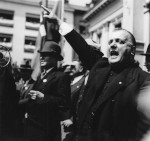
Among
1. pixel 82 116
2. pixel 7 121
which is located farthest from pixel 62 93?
pixel 82 116

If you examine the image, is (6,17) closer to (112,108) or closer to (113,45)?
(113,45)

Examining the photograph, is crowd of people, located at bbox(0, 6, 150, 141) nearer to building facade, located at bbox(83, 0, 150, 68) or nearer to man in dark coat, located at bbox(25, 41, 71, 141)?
man in dark coat, located at bbox(25, 41, 71, 141)

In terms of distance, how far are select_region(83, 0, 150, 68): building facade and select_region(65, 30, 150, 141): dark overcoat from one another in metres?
2.77

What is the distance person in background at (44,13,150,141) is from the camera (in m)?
2.02

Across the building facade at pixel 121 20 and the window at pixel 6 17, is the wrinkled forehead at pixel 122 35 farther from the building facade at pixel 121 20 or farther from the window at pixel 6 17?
the window at pixel 6 17

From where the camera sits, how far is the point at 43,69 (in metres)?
3.83

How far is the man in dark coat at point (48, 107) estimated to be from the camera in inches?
137

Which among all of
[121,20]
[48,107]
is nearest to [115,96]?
[48,107]

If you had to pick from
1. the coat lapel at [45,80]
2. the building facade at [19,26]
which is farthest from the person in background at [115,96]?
the building facade at [19,26]

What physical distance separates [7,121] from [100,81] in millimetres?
1345

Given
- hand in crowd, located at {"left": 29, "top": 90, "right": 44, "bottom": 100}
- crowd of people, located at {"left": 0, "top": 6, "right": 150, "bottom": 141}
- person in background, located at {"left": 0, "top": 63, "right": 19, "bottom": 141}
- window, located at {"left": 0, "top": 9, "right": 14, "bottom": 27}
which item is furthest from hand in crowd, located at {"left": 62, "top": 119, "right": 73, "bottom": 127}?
window, located at {"left": 0, "top": 9, "right": 14, "bottom": 27}

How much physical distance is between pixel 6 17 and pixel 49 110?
3058cm

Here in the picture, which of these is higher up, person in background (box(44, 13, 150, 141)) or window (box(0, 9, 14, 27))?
window (box(0, 9, 14, 27))

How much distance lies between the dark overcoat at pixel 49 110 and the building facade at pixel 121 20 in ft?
6.80
